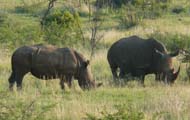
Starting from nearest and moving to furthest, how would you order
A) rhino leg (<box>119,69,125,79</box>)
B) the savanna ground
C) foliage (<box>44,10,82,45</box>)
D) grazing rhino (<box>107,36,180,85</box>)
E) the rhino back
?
the savanna ground, grazing rhino (<box>107,36,180,85</box>), the rhino back, rhino leg (<box>119,69,125,79</box>), foliage (<box>44,10,82,45</box>)

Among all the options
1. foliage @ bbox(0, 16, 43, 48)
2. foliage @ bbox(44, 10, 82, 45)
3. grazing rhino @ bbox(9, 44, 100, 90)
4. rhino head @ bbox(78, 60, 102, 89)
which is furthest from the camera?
foliage @ bbox(44, 10, 82, 45)

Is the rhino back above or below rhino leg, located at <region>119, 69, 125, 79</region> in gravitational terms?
above

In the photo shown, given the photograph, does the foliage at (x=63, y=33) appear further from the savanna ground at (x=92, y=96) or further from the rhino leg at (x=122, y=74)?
the rhino leg at (x=122, y=74)

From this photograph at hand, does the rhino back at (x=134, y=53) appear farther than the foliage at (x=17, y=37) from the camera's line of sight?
No

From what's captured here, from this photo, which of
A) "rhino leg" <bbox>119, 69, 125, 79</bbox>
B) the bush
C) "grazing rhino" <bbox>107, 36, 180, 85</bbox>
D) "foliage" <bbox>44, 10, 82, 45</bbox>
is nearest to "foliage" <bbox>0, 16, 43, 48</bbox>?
"foliage" <bbox>44, 10, 82, 45</bbox>

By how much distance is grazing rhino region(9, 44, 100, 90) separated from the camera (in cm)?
1478

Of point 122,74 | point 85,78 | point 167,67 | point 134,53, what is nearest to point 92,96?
point 85,78

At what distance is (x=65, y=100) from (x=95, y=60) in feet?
25.1

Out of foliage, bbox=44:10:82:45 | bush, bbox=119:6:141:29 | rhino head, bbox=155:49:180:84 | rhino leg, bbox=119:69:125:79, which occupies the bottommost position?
bush, bbox=119:6:141:29

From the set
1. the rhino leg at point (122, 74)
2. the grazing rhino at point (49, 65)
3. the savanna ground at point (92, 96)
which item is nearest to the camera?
the savanna ground at point (92, 96)

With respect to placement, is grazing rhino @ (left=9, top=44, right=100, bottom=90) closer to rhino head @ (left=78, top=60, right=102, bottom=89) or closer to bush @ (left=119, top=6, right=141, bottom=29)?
rhino head @ (left=78, top=60, right=102, bottom=89)

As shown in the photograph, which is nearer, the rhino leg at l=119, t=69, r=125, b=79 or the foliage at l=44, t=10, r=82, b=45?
the rhino leg at l=119, t=69, r=125, b=79

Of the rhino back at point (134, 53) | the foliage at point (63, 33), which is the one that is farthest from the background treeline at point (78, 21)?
the rhino back at point (134, 53)

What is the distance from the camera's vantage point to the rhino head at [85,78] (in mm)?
15219
